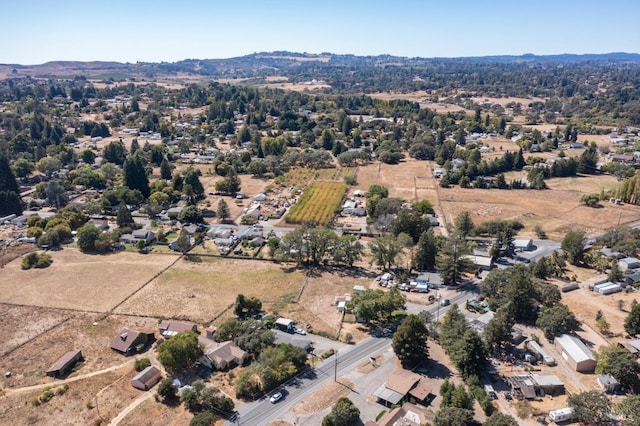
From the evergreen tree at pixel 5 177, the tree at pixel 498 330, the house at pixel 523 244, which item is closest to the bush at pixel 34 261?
the evergreen tree at pixel 5 177

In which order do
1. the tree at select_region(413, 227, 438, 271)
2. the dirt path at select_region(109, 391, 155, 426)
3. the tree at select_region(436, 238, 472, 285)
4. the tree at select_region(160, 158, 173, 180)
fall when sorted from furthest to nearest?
the tree at select_region(160, 158, 173, 180)
the tree at select_region(413, 227, 438, 271)
the tree at select_region(436, 238, 472, 285)
the dirt path at select_region(109, 391, 155, 426)

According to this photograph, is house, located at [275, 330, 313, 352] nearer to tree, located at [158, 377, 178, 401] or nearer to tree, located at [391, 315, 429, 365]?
tree, located at [391, 315, 429, 365]

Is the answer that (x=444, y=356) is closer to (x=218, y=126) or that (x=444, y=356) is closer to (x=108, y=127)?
(x=218, y=126)

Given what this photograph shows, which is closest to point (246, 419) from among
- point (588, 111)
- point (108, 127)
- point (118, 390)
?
point (118, 390)

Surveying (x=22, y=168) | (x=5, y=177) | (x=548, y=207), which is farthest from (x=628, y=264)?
(x=22, y=168)

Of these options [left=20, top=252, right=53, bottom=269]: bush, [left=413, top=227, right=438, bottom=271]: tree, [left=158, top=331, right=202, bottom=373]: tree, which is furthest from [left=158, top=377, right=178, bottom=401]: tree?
[left=20, top=252, right=53, bottom=269]: bush

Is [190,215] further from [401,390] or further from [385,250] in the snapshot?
[401,390]
